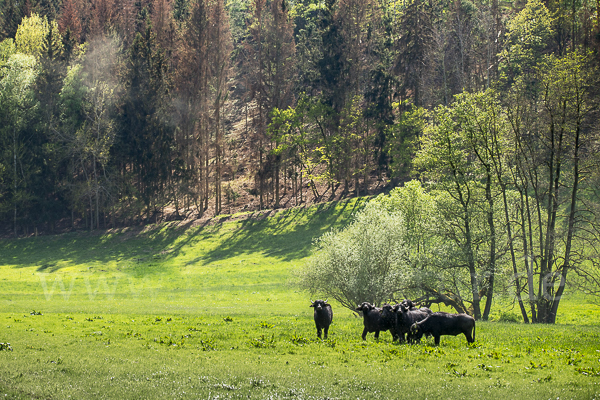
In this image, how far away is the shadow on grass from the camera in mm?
57750

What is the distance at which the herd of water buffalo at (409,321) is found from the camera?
17.4m

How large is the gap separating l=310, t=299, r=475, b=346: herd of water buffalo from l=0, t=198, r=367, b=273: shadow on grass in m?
35.6

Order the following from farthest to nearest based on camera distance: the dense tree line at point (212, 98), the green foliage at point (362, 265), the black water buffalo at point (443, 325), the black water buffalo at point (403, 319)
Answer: the dense tree line at point (212, 98) → the green foliage at point (362, 265) → the black water buffalo at point (403, 319) → the black water buffalo at point (443, 325)

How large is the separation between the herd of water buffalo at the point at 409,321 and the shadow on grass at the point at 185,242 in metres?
35.6

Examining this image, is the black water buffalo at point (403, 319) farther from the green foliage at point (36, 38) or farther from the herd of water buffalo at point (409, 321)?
the green foliage at point (36, 38)

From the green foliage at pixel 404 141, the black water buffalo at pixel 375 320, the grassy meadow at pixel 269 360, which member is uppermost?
the green foliage at pixel 404 141

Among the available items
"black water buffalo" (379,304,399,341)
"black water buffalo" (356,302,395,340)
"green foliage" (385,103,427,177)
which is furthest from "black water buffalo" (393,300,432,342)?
"green foliage" (385,103,427,177)

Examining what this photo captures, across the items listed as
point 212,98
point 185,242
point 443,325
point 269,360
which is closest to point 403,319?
point 443,325

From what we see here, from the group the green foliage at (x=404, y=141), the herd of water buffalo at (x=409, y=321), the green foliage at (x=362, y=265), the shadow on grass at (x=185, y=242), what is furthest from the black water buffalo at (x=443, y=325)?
the green foliage at (x=404, y=141)

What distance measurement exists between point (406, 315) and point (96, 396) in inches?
433

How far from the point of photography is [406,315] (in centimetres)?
1833

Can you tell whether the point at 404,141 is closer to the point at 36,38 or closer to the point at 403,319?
the point at 403,319

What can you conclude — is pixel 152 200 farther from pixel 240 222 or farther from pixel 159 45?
pixel 159 45

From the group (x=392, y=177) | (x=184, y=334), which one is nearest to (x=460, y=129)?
(x=184, y=334)
